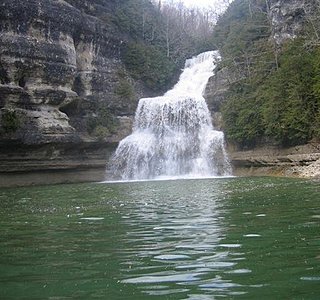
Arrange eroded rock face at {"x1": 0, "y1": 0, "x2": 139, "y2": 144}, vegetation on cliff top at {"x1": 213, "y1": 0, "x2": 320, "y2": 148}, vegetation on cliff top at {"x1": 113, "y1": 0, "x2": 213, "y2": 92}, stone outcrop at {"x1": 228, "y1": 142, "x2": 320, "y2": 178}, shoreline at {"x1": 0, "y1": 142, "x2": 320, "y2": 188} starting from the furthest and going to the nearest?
vegetation on cliff top at {"x1": 113, "y1": 0, "x2": 213, "y2": 92}, eroded rock face at {"x1": 0, "y1": 0, "x2": 139, "y2": 144}, vegetation on cliff top at {"x1": 213, "y1": 0, "x2": 320, "y2": 148}, shoreline at {"x1": 0, "y1": 142, "x2": 320, "y2": 188}, stone outcrop at {"x1": 228, "y1": 142, "x2": 320, "y2": 178}

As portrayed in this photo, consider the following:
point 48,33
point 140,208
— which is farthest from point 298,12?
point 140,208

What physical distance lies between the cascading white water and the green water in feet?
71.6

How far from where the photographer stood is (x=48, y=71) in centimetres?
3006

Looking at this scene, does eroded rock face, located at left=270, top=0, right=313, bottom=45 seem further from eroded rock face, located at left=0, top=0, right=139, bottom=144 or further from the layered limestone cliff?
eroded rock face, located at left=0, top=0, right=139, bottom=144

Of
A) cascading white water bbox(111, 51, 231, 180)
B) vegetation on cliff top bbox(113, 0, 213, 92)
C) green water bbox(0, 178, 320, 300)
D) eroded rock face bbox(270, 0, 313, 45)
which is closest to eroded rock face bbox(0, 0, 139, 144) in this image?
cascading white water bbox(111, 51, 231, 180)

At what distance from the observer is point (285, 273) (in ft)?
13.9

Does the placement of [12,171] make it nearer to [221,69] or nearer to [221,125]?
[221,125]

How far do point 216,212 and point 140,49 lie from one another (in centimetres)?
3339

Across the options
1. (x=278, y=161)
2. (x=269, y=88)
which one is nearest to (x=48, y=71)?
(x=269, y=88)

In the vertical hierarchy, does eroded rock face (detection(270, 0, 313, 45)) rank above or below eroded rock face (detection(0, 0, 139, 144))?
above

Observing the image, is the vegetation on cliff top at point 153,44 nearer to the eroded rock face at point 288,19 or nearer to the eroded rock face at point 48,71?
the eroded rock face at point 48,71

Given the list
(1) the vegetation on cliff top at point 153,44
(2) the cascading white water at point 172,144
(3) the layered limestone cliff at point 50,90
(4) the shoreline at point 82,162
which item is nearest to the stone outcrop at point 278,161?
(4) the shoreline at point 82,162

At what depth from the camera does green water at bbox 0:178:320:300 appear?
3900 mm

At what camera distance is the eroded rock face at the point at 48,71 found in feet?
94.3
